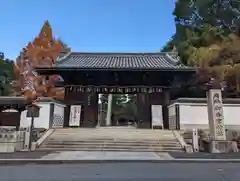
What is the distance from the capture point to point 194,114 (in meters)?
20.0

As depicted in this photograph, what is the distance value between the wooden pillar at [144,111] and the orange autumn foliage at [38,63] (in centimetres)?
1296

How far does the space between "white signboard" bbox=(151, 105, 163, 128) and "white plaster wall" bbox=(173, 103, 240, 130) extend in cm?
245

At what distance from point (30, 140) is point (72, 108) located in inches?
269

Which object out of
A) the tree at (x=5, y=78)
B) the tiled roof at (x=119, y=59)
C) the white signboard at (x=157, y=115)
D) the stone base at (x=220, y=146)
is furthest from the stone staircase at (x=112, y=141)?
the tree at (x=5, y=78)

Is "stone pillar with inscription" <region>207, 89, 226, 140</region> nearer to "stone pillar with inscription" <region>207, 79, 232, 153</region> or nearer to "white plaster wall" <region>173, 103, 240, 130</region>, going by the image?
"stone pillar with inscription" <region>207, 79, 232, 153</region>

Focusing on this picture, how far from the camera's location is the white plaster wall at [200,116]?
65.2 ft

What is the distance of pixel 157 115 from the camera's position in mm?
22234

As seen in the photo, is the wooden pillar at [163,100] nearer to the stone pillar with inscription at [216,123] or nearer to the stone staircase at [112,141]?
the stone staircase at [112,141]

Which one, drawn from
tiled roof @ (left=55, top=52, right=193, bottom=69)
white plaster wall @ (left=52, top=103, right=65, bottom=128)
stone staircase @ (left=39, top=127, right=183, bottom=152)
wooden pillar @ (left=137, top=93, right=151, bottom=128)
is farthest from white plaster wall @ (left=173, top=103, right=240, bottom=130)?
white plaster wall @ (left=52, top=103, right=65, bottom=128)

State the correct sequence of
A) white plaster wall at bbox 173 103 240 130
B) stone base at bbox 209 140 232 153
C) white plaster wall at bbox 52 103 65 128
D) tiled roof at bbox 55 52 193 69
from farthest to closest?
tiled roof at bbox 55 52 193 69, white plaster wall at bbox 52 103 65 128, white plaster wall at bbox 173 103 240 130, stone base at bbox 209 140 232 153

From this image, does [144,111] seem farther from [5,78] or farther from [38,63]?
[5,78]

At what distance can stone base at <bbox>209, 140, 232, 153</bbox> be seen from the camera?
14977 millimetres

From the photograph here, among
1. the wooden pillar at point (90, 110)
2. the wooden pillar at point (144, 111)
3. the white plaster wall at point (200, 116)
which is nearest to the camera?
the white plaster wall at point (200, 116)

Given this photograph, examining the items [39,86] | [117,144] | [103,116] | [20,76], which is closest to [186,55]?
[117,144]
